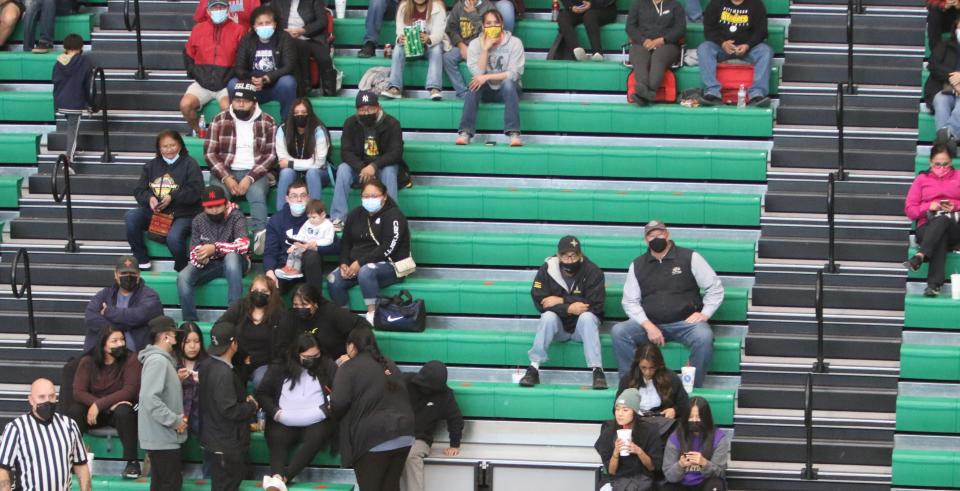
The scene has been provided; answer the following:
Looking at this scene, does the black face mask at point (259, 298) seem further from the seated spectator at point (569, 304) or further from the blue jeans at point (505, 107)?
the blue jeans at point (505, 107)

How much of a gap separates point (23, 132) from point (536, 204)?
210 inches

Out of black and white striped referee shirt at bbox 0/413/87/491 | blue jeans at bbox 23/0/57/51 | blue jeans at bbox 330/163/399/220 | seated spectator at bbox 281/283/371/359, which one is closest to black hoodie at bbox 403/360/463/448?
seated spectator at bbox 281/283/371/359

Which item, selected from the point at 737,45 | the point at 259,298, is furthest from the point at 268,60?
the point at 737,45

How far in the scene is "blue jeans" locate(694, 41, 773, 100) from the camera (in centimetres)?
1773

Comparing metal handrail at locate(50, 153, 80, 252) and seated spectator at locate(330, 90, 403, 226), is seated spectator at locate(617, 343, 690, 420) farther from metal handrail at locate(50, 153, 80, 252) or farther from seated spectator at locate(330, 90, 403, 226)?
metal handrail at locate(50, 153, 80, 252)

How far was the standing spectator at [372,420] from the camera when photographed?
14.6 meters

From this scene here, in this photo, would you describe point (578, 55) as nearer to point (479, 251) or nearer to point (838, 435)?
point (479, 251)

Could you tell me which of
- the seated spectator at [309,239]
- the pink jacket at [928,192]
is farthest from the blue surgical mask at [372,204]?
the pink jacket at [928,192]

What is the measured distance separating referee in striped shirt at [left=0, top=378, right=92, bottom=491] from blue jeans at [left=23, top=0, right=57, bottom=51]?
6202 millimetres

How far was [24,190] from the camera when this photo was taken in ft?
59.5

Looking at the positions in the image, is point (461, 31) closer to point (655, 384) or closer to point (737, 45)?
point (737, 45)

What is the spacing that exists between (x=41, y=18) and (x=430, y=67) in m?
4.19

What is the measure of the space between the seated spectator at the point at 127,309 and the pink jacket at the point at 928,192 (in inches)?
252

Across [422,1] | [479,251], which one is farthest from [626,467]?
[422,1]
